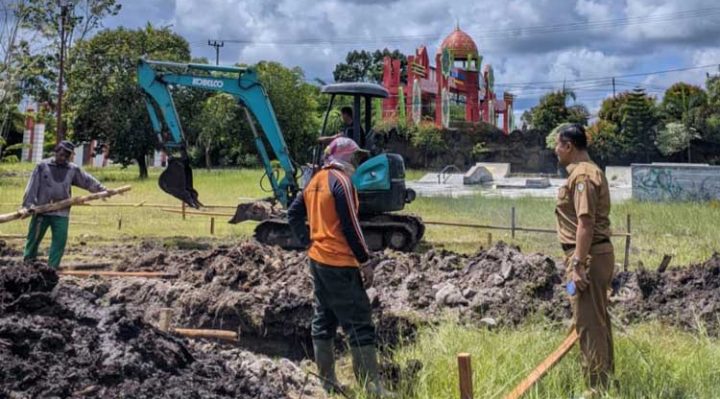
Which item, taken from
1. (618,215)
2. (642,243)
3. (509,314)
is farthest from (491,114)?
(509,314)

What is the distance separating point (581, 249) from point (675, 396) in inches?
42.4

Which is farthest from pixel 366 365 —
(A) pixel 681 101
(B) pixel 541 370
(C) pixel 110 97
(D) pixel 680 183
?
(A) pixel 681 101

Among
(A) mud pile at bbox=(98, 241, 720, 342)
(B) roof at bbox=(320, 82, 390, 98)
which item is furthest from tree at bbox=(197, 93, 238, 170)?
(A) mud pile at bbox=(98, 241, 720, 342)

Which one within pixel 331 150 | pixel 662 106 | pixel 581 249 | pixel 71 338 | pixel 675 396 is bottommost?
pixel 675 396

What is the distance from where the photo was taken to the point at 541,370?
4.35m

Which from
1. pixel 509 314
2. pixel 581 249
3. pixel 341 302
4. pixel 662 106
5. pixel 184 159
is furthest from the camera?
pixel 662 106

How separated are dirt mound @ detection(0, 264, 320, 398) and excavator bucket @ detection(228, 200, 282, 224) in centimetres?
682

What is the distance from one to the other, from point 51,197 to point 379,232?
5.59m

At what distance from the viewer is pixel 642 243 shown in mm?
12781

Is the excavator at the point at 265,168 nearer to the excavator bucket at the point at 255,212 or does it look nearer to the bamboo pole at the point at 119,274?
the excavator bucket at the point at 255,212

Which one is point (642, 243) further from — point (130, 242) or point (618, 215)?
point (130, 242)

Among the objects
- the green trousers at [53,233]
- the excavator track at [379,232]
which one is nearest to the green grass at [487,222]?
the excavator track at [379,232]

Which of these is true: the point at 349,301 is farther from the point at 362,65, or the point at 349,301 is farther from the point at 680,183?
the point at 362,65

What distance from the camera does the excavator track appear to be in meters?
12.0
